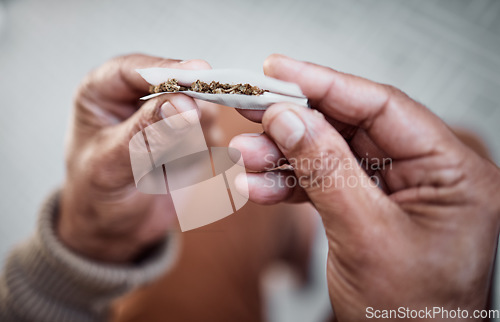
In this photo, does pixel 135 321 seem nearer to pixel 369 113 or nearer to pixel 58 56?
pixel 369 113

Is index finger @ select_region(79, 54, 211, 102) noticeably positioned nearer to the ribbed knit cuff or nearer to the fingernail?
the fingernail

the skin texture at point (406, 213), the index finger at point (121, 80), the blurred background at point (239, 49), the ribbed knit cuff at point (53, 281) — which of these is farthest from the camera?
the blurred background at point (239, 49)

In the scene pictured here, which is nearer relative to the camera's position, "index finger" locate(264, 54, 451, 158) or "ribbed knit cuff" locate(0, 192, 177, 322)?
"index finger" locate(264, 54, 451, 158)

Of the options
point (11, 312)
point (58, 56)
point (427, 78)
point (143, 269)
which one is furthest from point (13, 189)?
point (427, 78)

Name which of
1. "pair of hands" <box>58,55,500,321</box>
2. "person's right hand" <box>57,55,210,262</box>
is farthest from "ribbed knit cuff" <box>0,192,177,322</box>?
"pair of hands" <box>58,55,500,321</box>

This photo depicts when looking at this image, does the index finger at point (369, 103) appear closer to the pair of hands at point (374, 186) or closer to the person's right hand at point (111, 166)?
the pair of hands at point (374, 186)

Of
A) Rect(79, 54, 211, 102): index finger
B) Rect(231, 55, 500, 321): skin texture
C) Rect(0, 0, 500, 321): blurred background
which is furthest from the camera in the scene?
Rect(0, 0, 500, 321): blurred background

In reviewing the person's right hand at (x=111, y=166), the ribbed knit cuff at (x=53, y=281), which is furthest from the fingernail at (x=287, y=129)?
the ribbed knit cuff at (x=53, y=281)

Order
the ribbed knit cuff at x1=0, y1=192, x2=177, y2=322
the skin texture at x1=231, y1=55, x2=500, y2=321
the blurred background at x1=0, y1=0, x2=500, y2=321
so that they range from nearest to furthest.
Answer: the skin texture at x1=231, y1=55, x2=500, y2=321 → the ribbed knit cuff at x1=0, y1=192, x2=177, y2=322 → the blurred background at x1=0, y1=0, x2=500, y2=321
